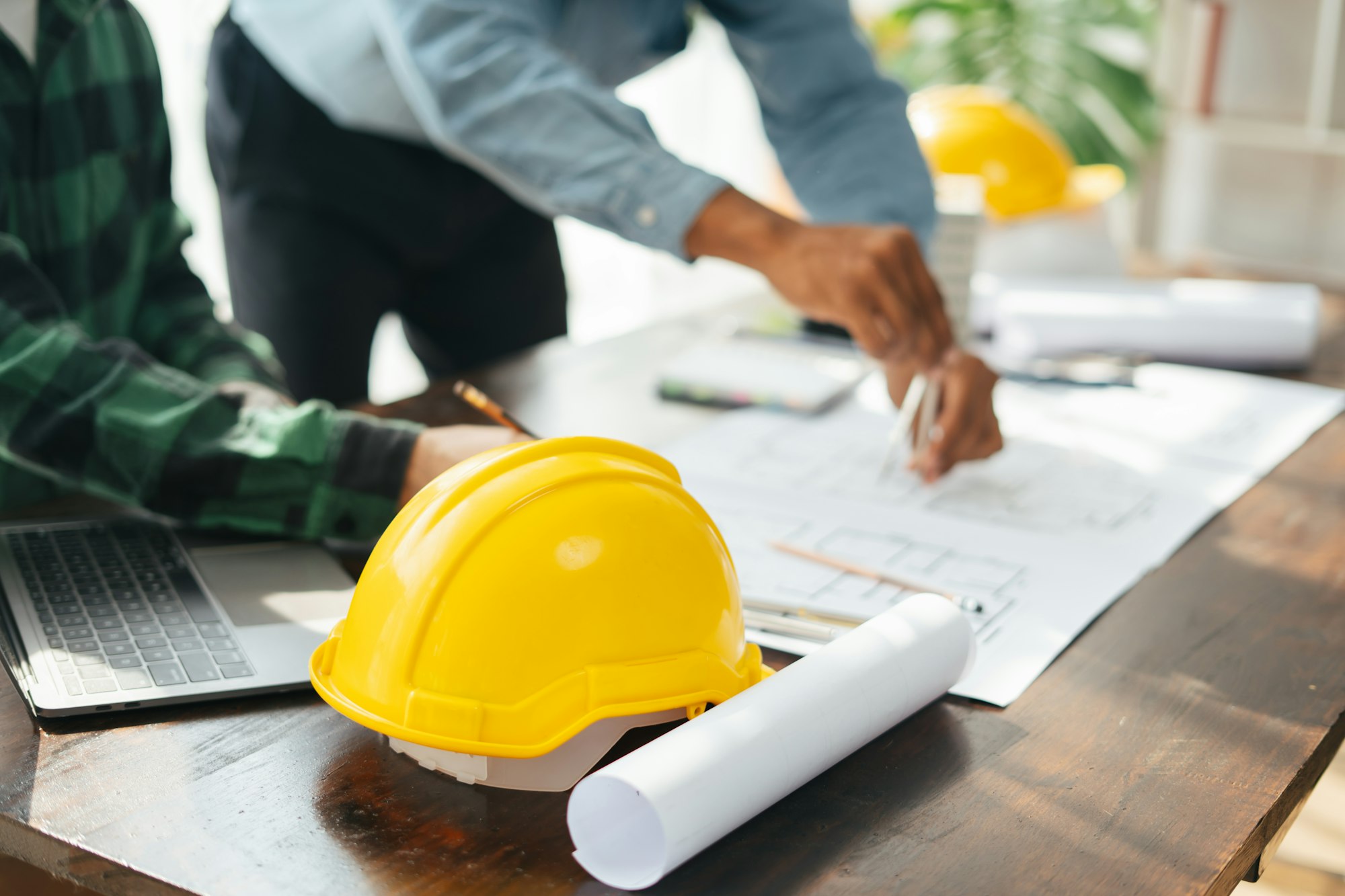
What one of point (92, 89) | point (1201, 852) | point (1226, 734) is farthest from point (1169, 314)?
point (92, 89)

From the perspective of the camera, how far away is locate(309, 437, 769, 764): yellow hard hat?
1.61 feet

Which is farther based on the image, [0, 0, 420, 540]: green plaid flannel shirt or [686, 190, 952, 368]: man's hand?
[686, 190, 952, 368]: man's hand

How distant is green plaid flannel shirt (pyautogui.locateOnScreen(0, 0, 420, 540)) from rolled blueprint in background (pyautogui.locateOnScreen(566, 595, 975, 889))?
1.04 ft

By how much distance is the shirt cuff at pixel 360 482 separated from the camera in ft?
2.43

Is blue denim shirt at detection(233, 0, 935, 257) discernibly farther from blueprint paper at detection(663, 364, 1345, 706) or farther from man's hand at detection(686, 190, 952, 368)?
blueprint paper at detection(663, 364, 1345, 706)

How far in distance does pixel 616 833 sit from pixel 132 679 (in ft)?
0.88

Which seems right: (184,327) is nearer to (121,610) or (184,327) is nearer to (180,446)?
(180,446)

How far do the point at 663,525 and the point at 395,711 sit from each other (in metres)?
0.14

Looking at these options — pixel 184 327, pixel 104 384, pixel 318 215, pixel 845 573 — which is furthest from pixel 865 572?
pixel 318 215

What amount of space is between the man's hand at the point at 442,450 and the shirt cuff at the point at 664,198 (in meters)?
0.27

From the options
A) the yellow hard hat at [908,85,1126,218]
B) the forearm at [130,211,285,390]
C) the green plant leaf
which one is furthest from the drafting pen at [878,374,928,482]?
the green plant leaf

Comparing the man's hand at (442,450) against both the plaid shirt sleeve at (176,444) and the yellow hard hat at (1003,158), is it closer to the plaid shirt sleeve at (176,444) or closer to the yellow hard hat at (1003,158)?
the plaid shirt sleeve at (176,444)

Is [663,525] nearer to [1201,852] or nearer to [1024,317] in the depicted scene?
[1201,852]

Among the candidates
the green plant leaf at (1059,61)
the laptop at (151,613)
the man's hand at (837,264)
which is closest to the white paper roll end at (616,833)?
the laptop at (151,613)
